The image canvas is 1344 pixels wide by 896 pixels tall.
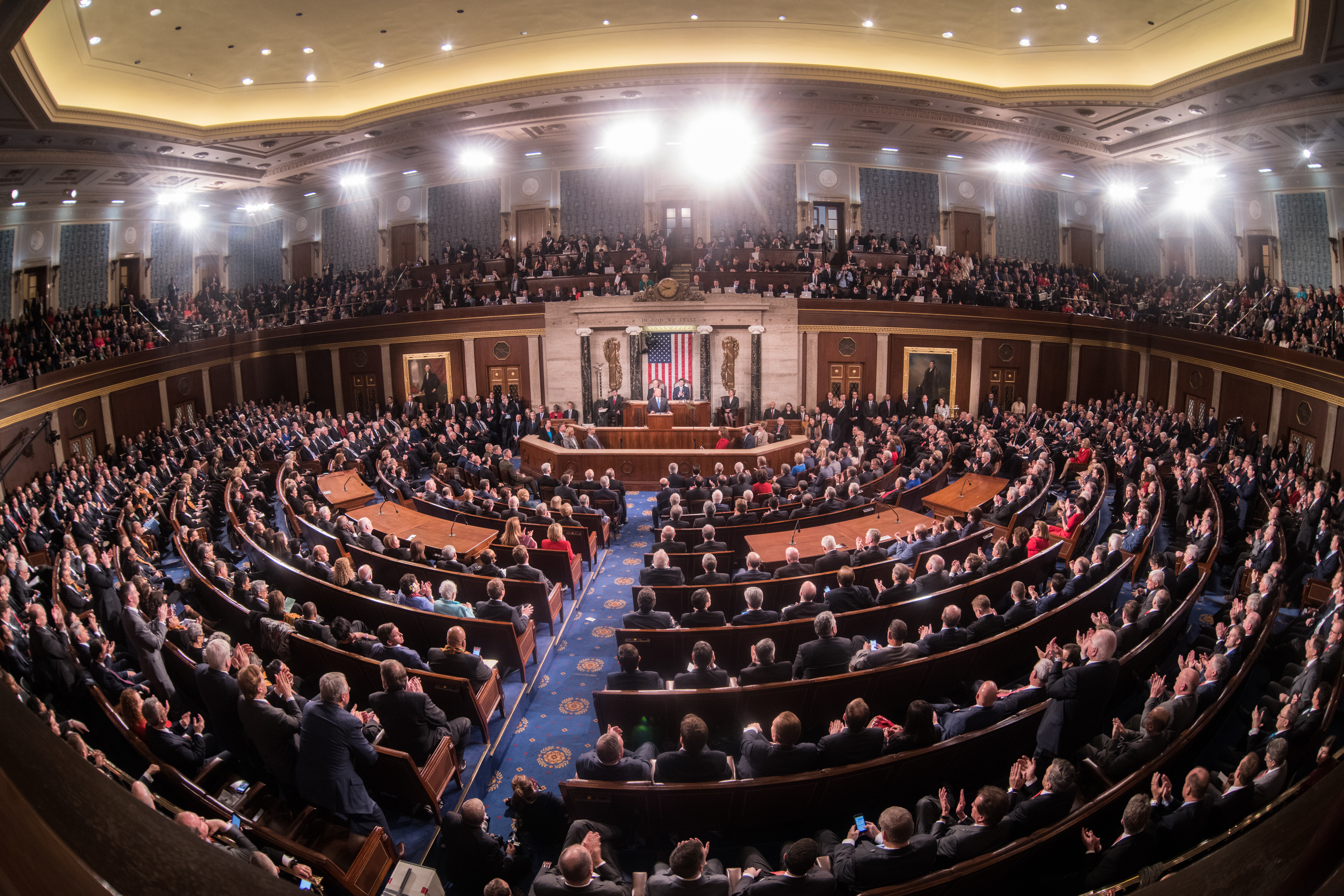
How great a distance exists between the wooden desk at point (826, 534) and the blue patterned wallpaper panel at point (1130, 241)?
22.0m

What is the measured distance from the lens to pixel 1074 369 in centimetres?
2202

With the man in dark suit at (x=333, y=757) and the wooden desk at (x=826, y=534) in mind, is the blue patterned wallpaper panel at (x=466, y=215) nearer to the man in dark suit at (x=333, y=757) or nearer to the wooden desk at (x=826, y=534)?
the wooden desk at (x=826, y=534)

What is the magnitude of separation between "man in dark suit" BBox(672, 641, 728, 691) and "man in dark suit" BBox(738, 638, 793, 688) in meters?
0.18

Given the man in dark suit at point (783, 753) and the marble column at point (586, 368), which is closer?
the man in dark suit at point (783, 753)

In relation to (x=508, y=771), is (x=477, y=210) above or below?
above

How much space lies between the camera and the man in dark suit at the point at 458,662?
6.00m

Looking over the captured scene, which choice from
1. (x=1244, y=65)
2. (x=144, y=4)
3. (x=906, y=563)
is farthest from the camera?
(x=1244, y=65)

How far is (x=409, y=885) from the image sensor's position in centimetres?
389

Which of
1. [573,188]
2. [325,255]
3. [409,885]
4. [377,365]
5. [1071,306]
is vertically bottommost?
[409,885]

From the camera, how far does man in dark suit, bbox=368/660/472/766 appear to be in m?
5.14

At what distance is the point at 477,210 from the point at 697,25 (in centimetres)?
1169

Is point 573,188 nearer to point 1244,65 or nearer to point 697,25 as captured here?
point 697,25

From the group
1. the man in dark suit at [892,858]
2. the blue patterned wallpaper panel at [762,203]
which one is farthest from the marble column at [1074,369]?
the man in dark suit at [892,858]

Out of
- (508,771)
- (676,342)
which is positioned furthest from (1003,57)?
(508,771)
